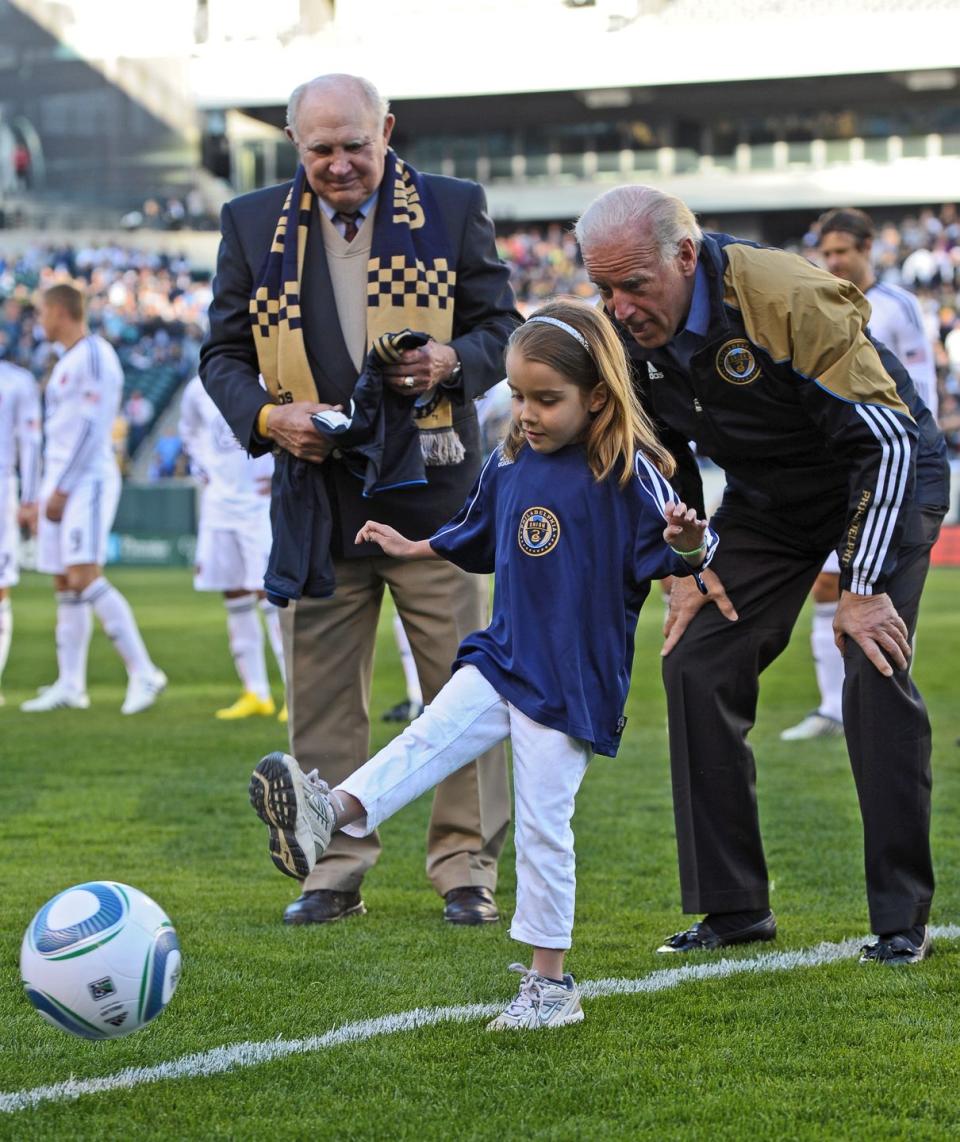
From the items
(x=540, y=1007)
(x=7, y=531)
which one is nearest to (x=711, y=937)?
(x=540, y=1007)

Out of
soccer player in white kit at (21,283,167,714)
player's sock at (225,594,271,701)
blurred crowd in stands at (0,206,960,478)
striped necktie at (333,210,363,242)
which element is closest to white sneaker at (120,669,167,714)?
soccer player in white kit at (21,283,167,714)

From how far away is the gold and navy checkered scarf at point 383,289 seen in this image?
495cm

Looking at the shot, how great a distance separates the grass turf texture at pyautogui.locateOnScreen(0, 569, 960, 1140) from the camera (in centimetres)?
320

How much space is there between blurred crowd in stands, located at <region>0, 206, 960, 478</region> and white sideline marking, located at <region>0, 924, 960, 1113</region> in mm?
23756

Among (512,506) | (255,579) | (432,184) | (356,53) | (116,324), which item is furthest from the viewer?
(356,53)

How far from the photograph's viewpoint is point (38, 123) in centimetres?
5072

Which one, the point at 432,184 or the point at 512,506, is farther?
the point at 432,184

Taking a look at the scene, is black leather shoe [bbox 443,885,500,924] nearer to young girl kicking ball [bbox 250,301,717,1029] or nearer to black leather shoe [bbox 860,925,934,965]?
young girl kicking ball [bbox 250,301,717,1029]

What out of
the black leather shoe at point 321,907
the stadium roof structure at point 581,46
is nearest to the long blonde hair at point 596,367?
the black leather shoe at point 321,907

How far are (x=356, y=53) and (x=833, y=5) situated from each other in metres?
15.7

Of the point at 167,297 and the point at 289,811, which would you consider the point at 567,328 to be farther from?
the point at 167,297

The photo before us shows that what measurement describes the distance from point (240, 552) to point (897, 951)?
6876 millimetres

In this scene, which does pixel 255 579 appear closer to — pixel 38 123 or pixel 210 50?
pixel 38 123

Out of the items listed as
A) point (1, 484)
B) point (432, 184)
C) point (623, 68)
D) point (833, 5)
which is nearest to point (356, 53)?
point (623, 68)
